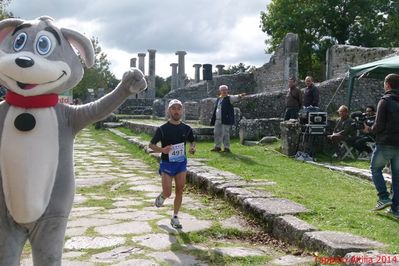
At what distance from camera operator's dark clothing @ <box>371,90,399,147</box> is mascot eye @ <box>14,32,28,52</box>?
4.10m

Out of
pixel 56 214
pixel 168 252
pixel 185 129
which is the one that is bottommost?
pixel 168 252

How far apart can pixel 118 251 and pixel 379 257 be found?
2172mm

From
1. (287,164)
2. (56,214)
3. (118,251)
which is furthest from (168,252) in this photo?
(287,164)

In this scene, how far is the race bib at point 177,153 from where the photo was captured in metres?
5.31

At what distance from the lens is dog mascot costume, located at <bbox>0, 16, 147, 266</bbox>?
297cm

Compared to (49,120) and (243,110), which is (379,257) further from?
(243,110)

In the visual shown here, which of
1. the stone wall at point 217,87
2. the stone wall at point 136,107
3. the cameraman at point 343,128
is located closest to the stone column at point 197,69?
the stone wall at point 136,107

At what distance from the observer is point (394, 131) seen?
18.5 ft

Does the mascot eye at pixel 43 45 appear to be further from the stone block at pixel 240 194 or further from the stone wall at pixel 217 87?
the stone wall at pixel 217 87

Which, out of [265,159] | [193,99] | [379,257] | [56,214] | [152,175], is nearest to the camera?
[56,214]

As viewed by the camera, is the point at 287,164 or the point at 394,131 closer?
the point at 394,131

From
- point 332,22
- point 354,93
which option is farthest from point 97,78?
point 354,93

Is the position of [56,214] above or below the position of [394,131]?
below

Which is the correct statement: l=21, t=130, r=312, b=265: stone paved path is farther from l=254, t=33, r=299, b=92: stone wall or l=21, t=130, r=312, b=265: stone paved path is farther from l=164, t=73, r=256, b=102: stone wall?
l=164, t=73, r=256, b=102: stone wall
